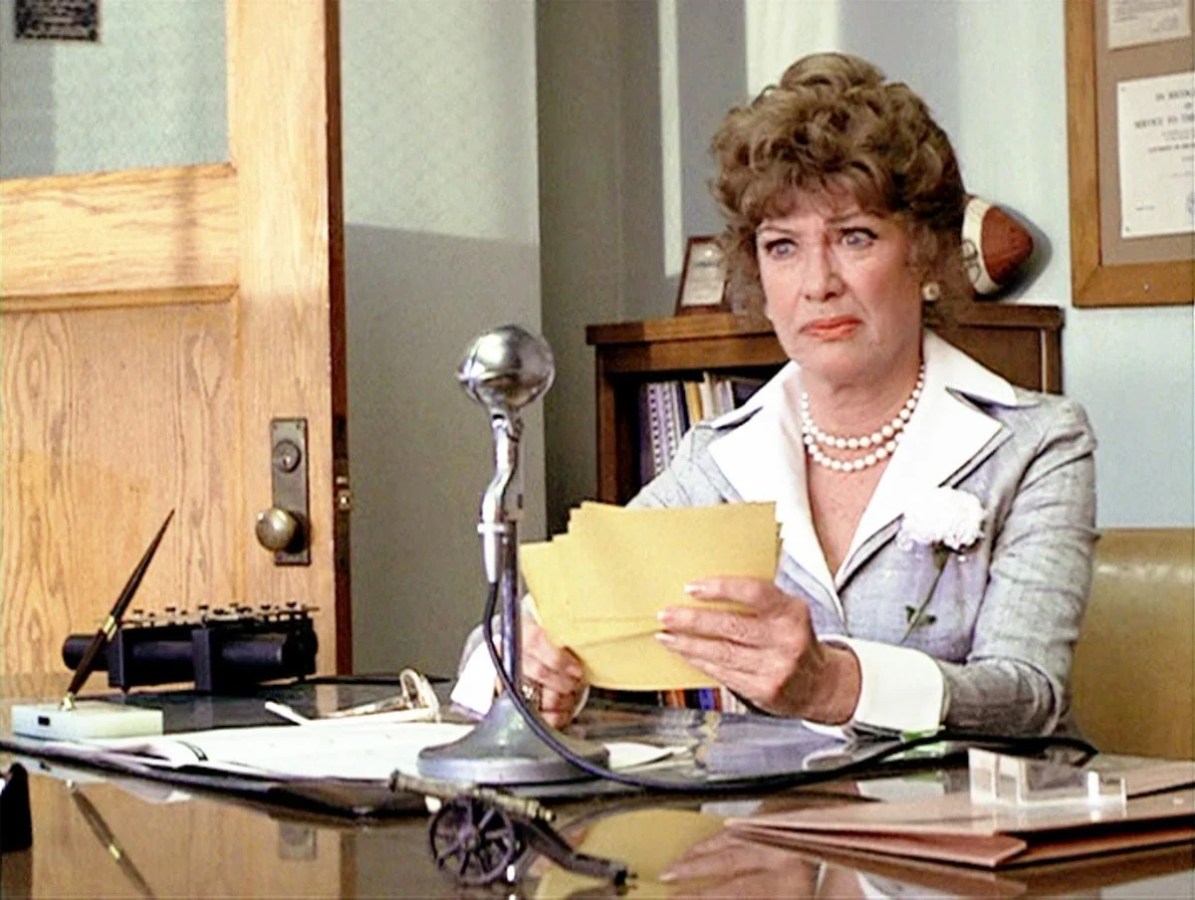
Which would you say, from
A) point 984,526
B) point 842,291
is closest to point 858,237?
point 842,291

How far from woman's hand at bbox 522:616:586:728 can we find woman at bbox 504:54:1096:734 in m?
0.35

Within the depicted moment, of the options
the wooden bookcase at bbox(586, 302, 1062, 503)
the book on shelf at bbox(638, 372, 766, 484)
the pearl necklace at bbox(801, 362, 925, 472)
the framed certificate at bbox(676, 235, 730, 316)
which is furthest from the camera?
the framed certificate at bbox(676, 235, 730, 316)

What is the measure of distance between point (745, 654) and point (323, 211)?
1343 mm

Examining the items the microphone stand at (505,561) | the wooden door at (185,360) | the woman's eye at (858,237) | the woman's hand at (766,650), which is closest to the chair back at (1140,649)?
the woman's eye at (858,237)

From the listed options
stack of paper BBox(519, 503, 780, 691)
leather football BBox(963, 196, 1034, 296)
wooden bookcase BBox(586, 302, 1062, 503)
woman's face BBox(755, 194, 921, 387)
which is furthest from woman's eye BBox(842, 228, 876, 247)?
stack of paper BBox(519, 503, 780, 691)

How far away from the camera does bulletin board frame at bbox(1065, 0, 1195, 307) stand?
2754 millimetres

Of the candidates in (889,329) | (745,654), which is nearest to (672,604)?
(745,654)

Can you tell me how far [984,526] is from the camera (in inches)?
80.7

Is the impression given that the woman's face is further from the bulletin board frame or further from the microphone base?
the microphone base

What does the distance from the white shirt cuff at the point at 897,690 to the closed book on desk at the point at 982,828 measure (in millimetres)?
459

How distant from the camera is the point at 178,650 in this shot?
6.48ft

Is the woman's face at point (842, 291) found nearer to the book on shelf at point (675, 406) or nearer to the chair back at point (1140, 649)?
the chair back at point (1140, 649)

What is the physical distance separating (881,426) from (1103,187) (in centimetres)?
76

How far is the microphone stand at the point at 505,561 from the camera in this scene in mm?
1317
